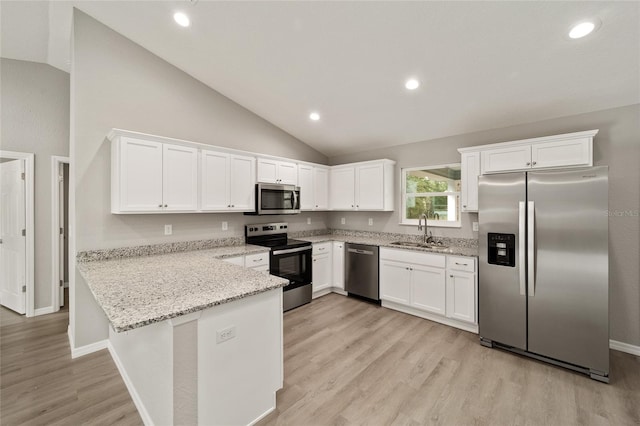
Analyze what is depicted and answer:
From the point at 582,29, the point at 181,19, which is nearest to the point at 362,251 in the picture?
the point at 582,29

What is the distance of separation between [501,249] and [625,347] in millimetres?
1642

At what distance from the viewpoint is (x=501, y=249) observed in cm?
280

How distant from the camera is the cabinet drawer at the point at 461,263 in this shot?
3143 mm

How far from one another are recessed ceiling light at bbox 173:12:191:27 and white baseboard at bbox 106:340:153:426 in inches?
130

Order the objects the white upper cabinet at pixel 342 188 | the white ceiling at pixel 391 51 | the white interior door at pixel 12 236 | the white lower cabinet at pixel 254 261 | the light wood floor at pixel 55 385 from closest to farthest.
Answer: the light wood floor at pixel 55 385
the white ceiling at pixel 391 51
the white lower cabinet at pixel 254 261
the white interior door at pixel 12 236
the white upper cabinet at pixel 342 188

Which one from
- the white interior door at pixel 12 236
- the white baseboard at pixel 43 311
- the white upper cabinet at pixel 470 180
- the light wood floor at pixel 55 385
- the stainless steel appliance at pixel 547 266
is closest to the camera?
the light wood floor at pixel 55 385

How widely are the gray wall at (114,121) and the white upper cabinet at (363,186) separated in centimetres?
212

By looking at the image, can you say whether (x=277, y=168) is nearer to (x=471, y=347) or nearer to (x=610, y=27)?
(x=471, y=347)

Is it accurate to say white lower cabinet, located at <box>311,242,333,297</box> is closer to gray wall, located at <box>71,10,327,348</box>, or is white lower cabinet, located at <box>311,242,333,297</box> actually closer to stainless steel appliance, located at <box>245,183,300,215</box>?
stainless steel appliance, located at <box>245,183,300,215</box>

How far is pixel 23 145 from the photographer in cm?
347

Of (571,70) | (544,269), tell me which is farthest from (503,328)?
(571,70)

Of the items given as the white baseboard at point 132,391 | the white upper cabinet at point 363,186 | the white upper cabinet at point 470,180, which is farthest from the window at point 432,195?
the white baseboard at point 132,391

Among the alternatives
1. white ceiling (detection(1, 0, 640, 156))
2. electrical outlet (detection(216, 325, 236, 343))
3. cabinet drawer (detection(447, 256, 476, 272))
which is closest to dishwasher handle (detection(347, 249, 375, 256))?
cabinet drawer (detection(447, 256, 476, 272))

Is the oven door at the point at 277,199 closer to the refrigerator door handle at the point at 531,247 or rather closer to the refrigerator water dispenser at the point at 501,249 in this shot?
the refrigerator water dispenser at the point at 501,249
